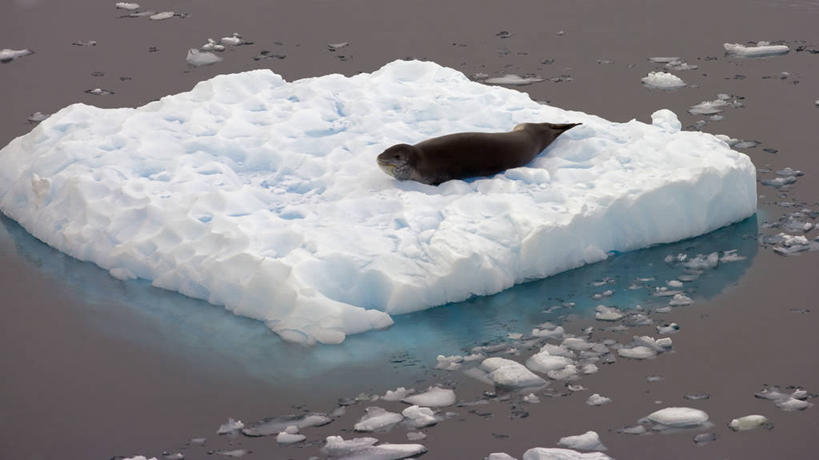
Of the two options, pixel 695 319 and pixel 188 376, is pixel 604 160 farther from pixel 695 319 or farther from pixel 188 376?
pixel 188 376

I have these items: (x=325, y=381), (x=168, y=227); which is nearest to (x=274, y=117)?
(x=168, y=227)

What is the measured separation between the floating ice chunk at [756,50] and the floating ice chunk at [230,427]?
6.10 metres

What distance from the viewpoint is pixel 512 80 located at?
1020 centimetres

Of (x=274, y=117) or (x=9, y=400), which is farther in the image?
(x=274, y=117)

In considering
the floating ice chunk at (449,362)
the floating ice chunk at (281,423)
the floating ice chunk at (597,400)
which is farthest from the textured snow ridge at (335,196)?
the floating ice chunk at (597,400)

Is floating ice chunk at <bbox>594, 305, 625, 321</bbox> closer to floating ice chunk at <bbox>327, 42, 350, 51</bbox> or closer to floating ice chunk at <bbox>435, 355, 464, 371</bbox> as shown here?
floating ice chunk at <bbox>435, 355, 464, 371</bbox>

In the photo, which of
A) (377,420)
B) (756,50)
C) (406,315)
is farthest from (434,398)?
(756,50)

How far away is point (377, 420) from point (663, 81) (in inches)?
193

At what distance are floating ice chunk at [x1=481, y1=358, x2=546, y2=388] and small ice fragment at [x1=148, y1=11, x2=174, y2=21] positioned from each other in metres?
6.46

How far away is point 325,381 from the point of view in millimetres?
6348

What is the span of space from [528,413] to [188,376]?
5.15ft

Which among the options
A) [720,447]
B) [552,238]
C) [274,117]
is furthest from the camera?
[274,117]

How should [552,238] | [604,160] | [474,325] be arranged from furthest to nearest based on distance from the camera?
[604,160]
[552,238]
[474,325]

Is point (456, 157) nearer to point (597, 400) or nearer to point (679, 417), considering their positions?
point (597, 400)
